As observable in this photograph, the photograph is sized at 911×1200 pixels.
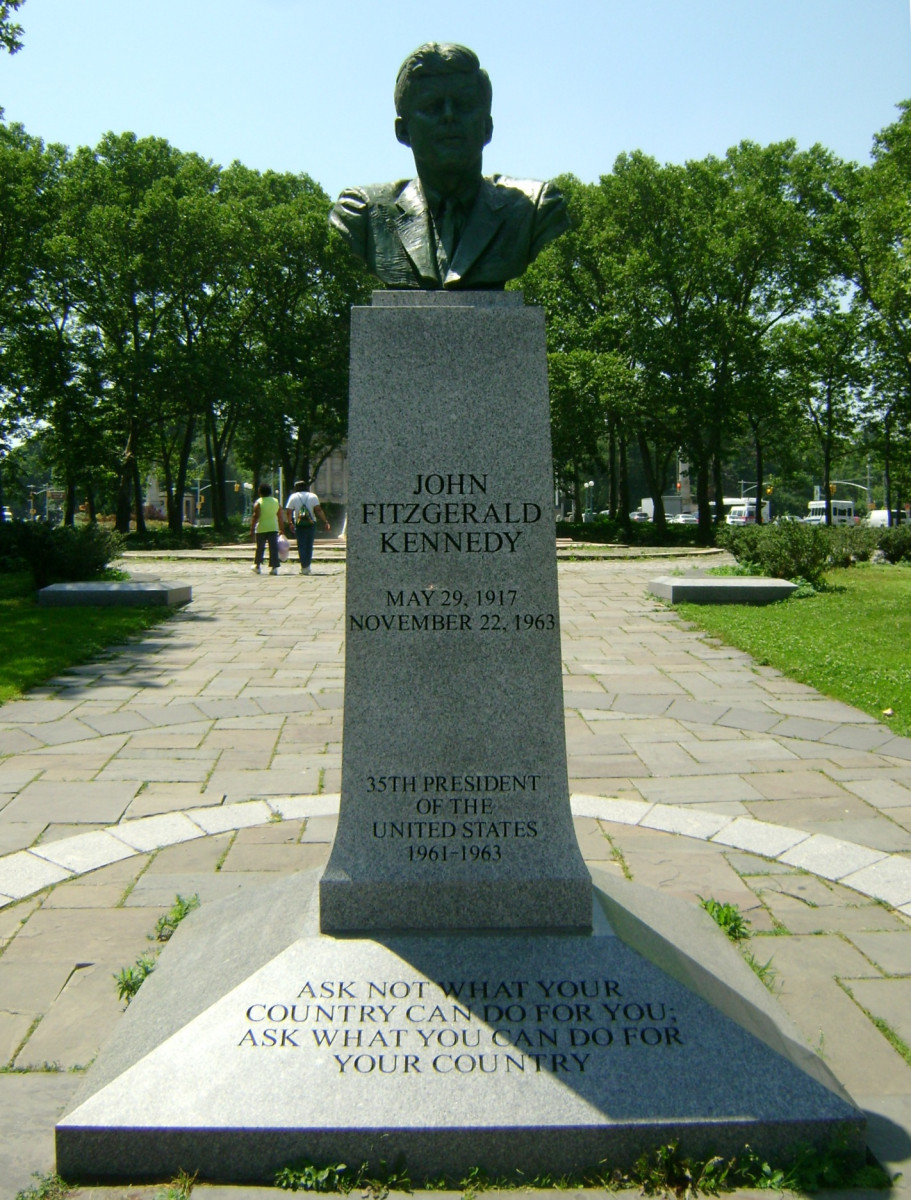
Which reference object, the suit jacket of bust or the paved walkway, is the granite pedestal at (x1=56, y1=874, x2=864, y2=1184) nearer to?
the paved walkway

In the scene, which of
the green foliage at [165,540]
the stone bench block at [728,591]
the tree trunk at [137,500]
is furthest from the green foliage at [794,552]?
the tree trunk at [137,500]

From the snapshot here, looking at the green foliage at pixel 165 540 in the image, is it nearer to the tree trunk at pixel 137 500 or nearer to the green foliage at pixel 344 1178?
the tree trunk at pixel 137 500

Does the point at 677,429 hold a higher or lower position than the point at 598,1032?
higher

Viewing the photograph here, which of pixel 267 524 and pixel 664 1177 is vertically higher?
pixel 267 524

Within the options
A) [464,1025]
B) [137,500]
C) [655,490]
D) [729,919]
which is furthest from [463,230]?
[137,500]

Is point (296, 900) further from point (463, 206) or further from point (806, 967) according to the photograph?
point (463, 206)

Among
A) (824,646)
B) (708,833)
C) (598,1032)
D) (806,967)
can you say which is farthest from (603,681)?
(598,1032)

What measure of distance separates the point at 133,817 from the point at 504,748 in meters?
2.86

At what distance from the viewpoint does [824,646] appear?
1088 centimetres

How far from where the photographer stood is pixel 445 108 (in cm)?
359

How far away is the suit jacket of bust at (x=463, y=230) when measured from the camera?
3.78 metres

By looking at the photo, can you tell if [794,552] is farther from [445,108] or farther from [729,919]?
[445,108]

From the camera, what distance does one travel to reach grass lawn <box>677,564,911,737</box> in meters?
8.63

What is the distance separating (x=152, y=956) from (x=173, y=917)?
29 cm
